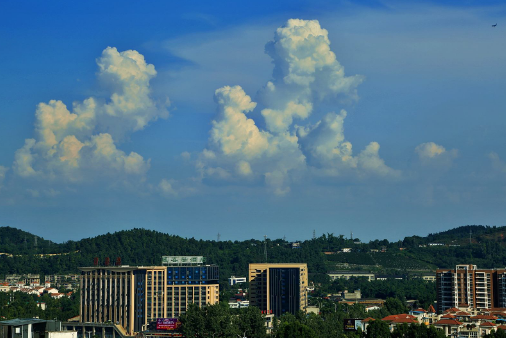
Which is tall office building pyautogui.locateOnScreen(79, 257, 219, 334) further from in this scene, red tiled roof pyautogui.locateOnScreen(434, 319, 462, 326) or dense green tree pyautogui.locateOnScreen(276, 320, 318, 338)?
dense green tree pyautogui.locateOnScreen(276, 320, 318, 338)

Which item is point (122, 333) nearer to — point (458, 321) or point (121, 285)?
point (121, 285)

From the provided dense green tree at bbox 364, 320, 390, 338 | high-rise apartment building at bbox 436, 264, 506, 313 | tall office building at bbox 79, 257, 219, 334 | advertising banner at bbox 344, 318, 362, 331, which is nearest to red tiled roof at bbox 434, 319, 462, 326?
advertising banner at bbox 344, 318, 362, 331

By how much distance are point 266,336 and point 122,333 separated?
51096 millimetres

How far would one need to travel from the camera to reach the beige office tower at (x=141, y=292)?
626 feet

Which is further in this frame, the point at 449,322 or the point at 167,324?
the point at 167,324

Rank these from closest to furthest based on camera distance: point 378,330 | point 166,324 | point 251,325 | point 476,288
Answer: point 378,330, point 251,325, point 166,324, point 476,288

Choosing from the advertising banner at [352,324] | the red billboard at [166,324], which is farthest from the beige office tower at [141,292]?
the advertising banner at [352,324]

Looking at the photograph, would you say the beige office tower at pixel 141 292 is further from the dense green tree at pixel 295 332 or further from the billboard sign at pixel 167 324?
the dense green tree at pixel 295 332

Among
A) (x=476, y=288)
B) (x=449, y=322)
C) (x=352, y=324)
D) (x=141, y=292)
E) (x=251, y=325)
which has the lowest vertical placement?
(x=352, y=324)

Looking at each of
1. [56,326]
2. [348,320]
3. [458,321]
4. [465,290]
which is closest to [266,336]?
[348,320]

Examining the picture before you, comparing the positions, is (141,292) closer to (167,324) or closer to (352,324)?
(167,324)

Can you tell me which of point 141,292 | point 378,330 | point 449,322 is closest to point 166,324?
point 141,292

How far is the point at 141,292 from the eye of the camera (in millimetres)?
192250

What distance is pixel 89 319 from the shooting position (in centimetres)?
19488
